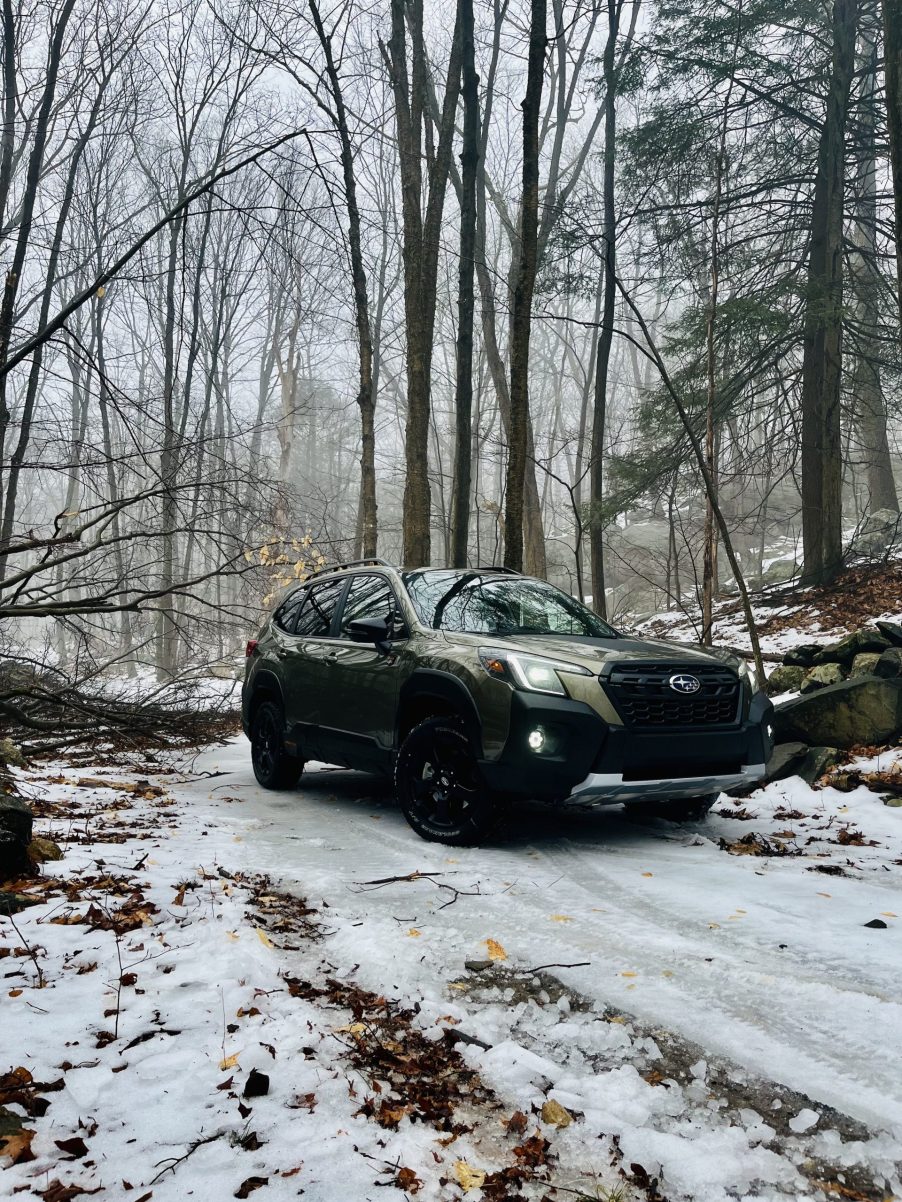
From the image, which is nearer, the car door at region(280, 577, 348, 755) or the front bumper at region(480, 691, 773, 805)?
the front bumper at region(480, 691, 773, 805)

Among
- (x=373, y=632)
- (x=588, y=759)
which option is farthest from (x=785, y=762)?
(x=373, y=632)

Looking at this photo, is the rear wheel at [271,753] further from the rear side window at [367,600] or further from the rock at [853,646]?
the rock at [853,646]

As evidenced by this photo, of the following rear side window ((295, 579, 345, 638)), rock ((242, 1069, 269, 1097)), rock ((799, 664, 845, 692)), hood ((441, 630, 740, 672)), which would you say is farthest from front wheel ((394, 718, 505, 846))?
rock ((799, 664, 845, 692))

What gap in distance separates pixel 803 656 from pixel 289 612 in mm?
5874

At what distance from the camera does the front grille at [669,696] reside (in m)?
4.96

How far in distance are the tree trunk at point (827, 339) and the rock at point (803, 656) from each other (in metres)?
4.80

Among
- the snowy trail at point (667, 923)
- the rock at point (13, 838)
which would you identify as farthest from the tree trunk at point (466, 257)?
the rock at point (13, 838)

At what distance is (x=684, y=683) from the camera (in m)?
5.16

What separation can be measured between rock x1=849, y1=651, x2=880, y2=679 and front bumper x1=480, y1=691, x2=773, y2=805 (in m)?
3.99

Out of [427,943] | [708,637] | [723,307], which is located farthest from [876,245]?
[427,943]

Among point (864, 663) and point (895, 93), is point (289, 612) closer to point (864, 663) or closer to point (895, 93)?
point (864, 663)

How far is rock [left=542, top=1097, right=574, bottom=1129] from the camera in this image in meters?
2.34

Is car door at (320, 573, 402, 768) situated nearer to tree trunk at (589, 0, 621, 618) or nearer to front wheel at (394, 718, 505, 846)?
front wheel at (394, 718, 505, 846)

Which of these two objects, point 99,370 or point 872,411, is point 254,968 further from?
point 872,411
